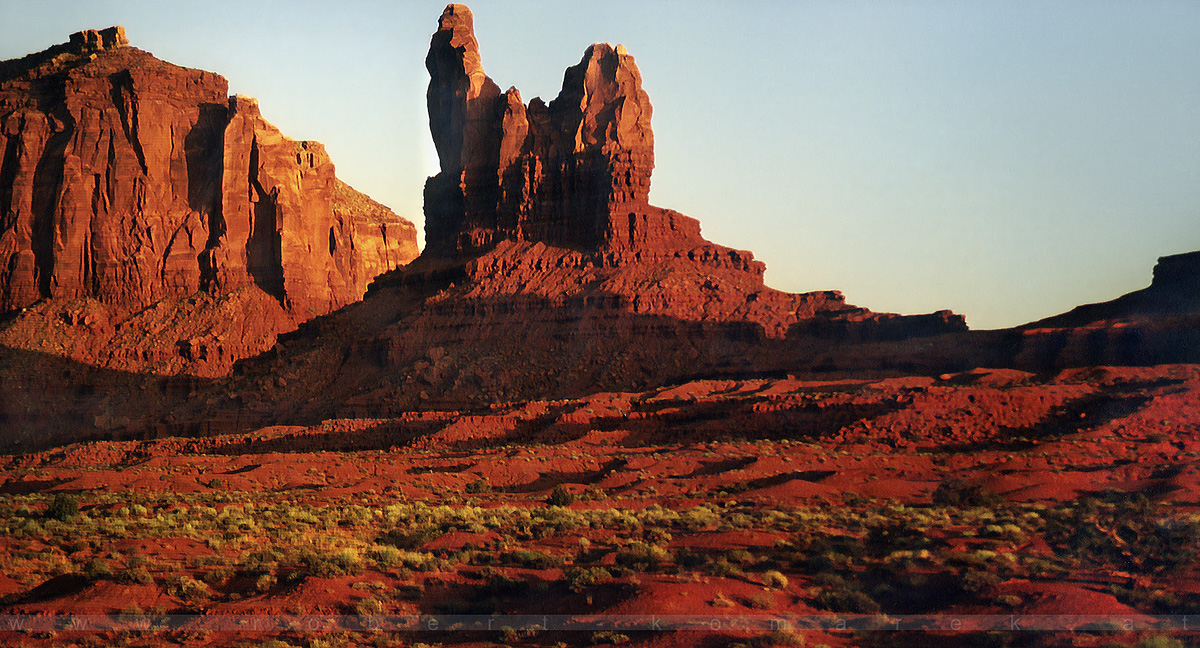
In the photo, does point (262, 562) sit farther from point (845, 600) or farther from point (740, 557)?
point (845, 600)

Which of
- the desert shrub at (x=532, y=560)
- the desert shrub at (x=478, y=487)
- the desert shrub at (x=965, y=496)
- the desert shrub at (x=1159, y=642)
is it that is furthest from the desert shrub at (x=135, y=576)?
the desert shrub at (x=965, y=496)

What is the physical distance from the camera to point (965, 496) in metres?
24.2

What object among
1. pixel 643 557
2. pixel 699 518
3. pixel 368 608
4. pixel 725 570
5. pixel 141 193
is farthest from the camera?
pixel 141 193

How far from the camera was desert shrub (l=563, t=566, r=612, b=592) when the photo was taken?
612 inches

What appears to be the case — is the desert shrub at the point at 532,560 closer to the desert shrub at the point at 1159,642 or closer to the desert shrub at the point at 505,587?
the desert shrub at the point at 505,587

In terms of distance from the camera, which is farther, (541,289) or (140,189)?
(140,189)

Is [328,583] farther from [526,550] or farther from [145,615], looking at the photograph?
[526,550]

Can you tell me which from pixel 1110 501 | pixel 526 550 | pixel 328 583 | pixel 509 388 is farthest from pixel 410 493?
pixel 509 388

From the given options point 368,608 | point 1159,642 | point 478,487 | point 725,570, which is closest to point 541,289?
point 478,487

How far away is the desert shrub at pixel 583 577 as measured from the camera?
15547mm

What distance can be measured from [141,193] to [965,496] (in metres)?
68.8

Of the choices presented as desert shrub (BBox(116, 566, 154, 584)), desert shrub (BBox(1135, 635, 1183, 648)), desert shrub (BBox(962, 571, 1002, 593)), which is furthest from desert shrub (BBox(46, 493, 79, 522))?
desert shrub (BBox(1135, 635, 1183, 648))

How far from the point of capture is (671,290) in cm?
6344

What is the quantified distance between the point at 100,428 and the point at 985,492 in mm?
58661
